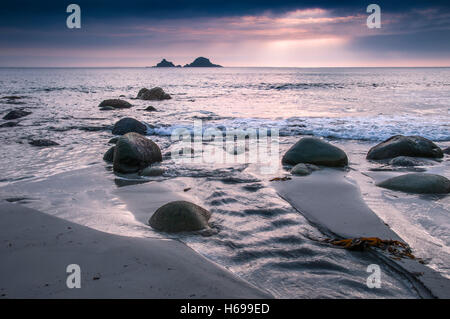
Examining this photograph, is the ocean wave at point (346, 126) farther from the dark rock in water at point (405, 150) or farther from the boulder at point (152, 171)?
the boulder at point (152, 171)

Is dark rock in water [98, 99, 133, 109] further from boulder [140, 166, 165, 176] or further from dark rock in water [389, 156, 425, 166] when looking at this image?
dark rock in water [389, 156, 425, 166]

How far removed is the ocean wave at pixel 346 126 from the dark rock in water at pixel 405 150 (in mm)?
2223

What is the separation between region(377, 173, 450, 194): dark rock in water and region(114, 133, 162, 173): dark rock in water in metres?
4.17

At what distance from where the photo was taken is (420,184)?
477cm

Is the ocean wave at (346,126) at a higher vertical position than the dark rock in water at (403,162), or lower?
higher

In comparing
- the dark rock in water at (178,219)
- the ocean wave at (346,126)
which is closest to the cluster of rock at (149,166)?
the dark rock in water at (178,219)

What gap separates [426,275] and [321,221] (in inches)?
49.2

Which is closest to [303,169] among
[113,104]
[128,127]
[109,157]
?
[109,157]

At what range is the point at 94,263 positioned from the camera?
267 centimetres

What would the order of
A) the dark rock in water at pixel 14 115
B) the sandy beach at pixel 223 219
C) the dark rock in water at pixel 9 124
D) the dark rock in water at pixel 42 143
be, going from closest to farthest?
the sandy beach at pixel 223 219
the dark rock in water at pixel 42 143
the dark rock in water at pixel 9 124
the dark rock in water at pixel 14 115

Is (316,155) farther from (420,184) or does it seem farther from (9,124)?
(9,124)

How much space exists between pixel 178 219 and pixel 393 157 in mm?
5180

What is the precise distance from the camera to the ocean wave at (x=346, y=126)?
9.81 meters
